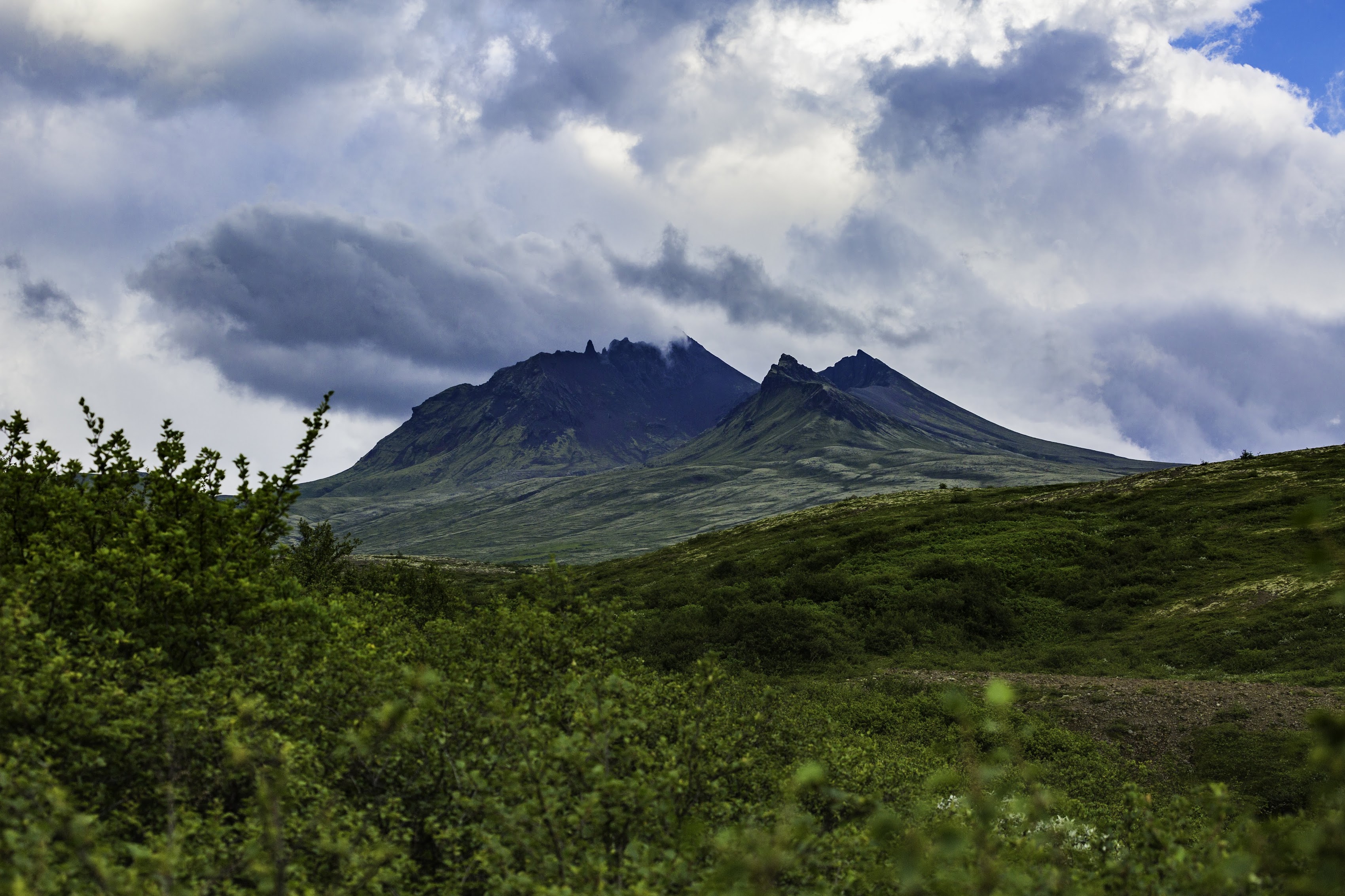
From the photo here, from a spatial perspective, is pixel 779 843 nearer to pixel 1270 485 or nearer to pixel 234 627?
pixel 234 627

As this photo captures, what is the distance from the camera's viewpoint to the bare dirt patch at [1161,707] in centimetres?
2078

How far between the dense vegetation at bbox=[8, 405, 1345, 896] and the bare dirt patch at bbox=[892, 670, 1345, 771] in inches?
218

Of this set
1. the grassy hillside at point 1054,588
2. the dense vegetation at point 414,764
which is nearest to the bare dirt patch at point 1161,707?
the grassy hillside at point 1054,588

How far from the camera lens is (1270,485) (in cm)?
5062

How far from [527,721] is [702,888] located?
2959 millimetres

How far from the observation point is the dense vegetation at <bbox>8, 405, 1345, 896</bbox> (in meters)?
5.32

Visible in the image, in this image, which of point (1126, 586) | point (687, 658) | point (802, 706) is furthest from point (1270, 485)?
point (802, 706)

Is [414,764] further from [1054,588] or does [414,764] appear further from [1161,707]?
[1054,588]

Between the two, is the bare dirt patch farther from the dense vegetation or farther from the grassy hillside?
the dense vegetation

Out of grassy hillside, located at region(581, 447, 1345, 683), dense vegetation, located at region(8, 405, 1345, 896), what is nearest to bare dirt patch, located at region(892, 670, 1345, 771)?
grassy hillside, located at region(581, 447, 1345, 683)

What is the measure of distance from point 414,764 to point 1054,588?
40.0 m

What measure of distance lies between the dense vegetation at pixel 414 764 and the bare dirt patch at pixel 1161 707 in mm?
5544

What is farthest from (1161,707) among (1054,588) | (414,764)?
(414,764)

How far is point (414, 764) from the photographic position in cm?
895
